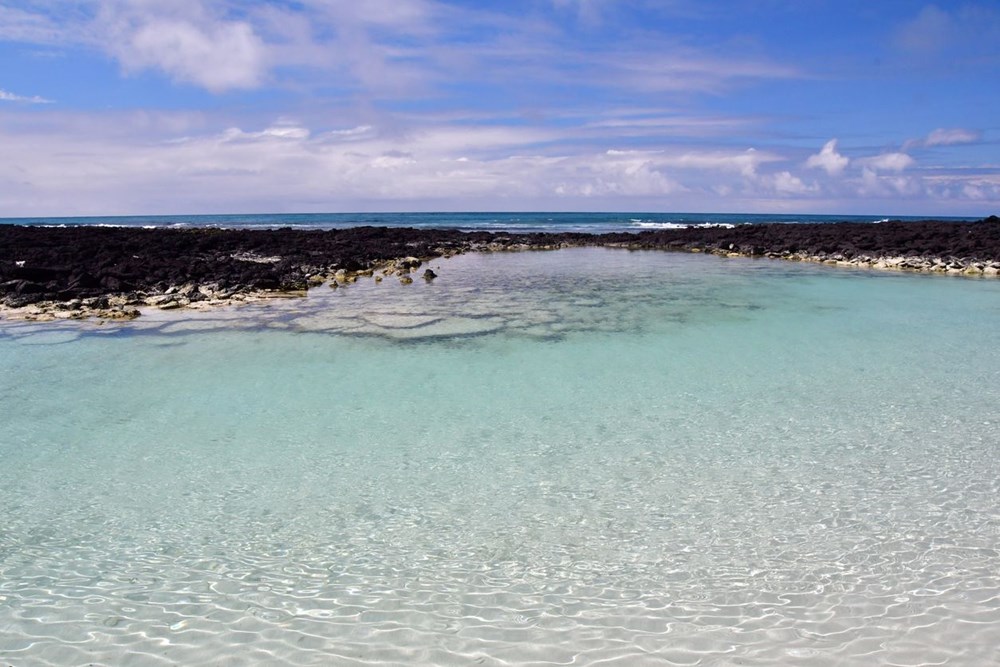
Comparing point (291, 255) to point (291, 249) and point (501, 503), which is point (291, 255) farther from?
point (501, 503)

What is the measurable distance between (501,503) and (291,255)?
2722 centimetres

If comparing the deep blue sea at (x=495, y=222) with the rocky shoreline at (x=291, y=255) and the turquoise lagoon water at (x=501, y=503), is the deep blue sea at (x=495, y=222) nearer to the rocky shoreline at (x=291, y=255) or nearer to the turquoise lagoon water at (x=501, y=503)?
the rocky shoreline at (x=291, y=255)

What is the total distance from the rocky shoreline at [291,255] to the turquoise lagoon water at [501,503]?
6.06 m

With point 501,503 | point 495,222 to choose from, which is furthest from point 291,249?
point 495,222

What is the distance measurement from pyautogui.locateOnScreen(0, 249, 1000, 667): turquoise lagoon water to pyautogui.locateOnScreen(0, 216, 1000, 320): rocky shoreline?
6.06m

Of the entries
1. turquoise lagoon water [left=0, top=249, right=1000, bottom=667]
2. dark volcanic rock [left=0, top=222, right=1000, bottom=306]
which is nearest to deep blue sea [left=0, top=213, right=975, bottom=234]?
dark volcanic rock [left=0, top=222, right=1000, bottom=306]

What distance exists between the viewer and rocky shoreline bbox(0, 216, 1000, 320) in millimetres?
18875

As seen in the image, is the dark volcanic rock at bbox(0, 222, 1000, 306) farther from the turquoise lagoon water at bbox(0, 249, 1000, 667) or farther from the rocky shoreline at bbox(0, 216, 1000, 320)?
the turquoise lagoon water at bbox(0, 249, 1000, 667)

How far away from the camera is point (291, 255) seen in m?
30.8

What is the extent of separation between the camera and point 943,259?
2864 centimetres

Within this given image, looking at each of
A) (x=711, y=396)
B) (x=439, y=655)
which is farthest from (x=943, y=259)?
(x=439, y=655)

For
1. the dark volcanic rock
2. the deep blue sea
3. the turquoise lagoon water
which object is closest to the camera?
the turquoise lagoon water

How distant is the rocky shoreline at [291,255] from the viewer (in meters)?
18.9

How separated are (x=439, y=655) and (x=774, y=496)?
384 cm
